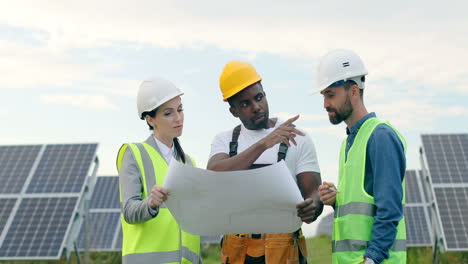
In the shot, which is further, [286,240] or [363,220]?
[286,240]

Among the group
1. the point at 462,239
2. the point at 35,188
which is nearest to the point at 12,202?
the point at 35,188

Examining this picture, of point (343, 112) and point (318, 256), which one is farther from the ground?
point (318, 256)

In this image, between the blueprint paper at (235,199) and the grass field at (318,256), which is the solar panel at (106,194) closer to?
the grass field at (318,256)

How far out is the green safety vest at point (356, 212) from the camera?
151 inches

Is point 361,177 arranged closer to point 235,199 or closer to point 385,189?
point 385,189

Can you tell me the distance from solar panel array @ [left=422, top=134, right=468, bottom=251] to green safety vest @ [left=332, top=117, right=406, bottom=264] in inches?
347

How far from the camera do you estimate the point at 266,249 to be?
4219mm

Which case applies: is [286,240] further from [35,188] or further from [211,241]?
[211,241]

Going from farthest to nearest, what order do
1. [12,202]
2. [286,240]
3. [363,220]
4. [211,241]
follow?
[211,241] < [12,202] < [286,240] < [363,220]

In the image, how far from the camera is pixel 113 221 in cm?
1830

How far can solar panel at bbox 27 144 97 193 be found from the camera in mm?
14430

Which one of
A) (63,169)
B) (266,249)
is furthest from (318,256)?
(266,249)

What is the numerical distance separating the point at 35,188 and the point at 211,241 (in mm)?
5392

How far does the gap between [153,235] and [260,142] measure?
3.39ft
